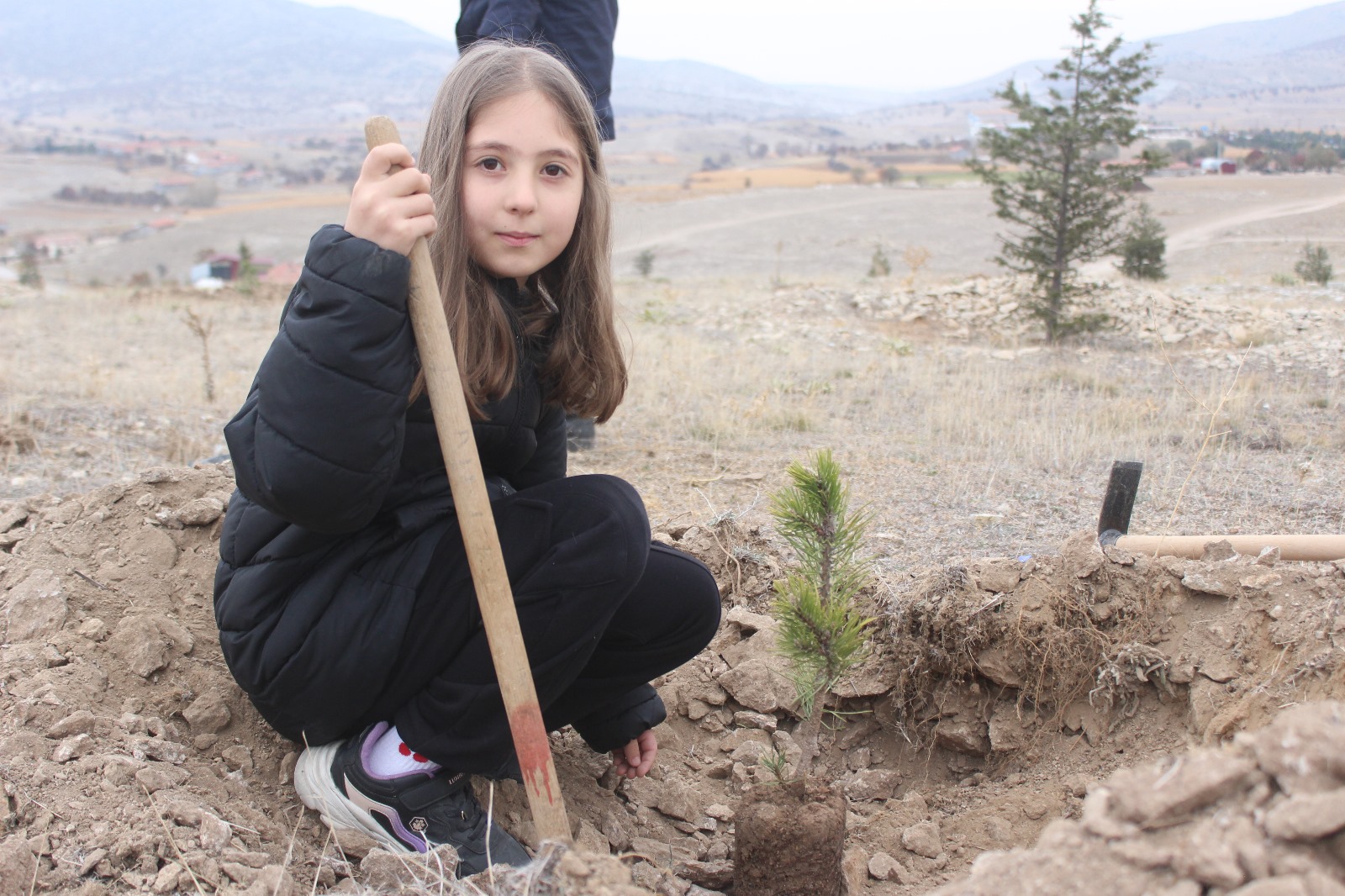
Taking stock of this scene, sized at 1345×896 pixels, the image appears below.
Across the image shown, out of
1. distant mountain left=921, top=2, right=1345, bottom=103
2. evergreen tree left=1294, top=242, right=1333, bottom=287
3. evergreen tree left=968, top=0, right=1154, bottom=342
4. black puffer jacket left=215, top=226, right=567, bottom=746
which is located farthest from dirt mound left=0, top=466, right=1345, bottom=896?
evergreen tree left=1294, top=242, right=1333, bottom=287

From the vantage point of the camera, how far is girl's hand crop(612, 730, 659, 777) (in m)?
2.27

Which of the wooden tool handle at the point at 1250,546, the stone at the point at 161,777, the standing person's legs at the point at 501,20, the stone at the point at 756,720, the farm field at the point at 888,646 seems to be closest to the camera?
the farm field at the point at 888,646

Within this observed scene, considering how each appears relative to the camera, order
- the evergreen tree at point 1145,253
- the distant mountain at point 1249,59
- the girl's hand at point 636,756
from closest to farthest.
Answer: the girl's hand at point 636,756
the distant mountain at point 1249,59
the evergreen tree at point 1145,253

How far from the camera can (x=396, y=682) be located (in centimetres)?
186

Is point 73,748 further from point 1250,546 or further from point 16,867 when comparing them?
point 1250,546

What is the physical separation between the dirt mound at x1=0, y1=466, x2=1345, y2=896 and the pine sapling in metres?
0.50

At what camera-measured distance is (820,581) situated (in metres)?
1.92

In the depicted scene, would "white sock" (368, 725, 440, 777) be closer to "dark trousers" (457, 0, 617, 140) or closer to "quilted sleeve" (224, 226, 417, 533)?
"quilted sleeve" (224, 226, 417, 533)

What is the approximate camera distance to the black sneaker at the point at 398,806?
6.04ft

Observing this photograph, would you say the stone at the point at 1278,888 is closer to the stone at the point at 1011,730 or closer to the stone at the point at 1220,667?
the stone at the point at 1220,667

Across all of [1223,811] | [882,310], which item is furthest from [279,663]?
[882,310]

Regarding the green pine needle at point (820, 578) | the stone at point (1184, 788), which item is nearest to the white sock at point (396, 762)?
the green pine needle at point (820, 578)

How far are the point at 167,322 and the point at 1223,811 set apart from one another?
1231 cm

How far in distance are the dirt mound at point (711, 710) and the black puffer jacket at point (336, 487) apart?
27cm
